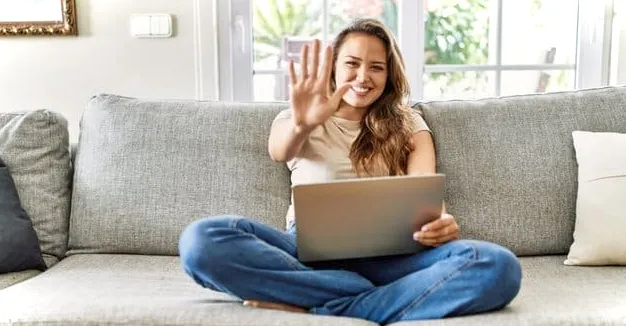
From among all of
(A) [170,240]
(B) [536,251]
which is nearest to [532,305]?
(B) [536,251]

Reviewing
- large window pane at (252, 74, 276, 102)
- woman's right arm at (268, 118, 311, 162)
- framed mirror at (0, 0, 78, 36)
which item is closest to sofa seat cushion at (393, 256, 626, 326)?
woman's right arm at (268, 118, 311, 162)

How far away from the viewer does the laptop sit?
1.54 metres

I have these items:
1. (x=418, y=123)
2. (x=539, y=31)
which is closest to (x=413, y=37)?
(x=539, y=31)

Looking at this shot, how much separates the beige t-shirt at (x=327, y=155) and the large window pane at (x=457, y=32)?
0.99 metres

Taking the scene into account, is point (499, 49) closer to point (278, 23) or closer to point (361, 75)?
point (278, 23)

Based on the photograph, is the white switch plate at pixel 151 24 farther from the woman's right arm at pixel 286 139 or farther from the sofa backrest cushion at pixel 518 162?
the sofa backrest cushion at pixel 518 162

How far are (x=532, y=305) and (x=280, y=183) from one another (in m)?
0.79

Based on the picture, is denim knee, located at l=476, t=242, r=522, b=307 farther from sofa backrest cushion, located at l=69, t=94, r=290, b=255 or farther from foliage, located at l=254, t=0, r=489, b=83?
foliage, located at l=254, t=0, r=489, b=83

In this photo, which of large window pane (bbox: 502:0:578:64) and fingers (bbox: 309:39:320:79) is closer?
fingers (bbox: 309:39:320:79)

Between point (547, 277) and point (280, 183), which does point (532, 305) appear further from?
point (280, 183)

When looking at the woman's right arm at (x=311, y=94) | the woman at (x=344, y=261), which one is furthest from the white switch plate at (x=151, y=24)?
the woman's right arm at (x=311, y=94)

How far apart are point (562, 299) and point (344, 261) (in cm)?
48

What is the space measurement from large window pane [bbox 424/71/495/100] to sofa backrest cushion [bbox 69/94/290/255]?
2.92 ft

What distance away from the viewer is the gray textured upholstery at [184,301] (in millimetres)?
1543
